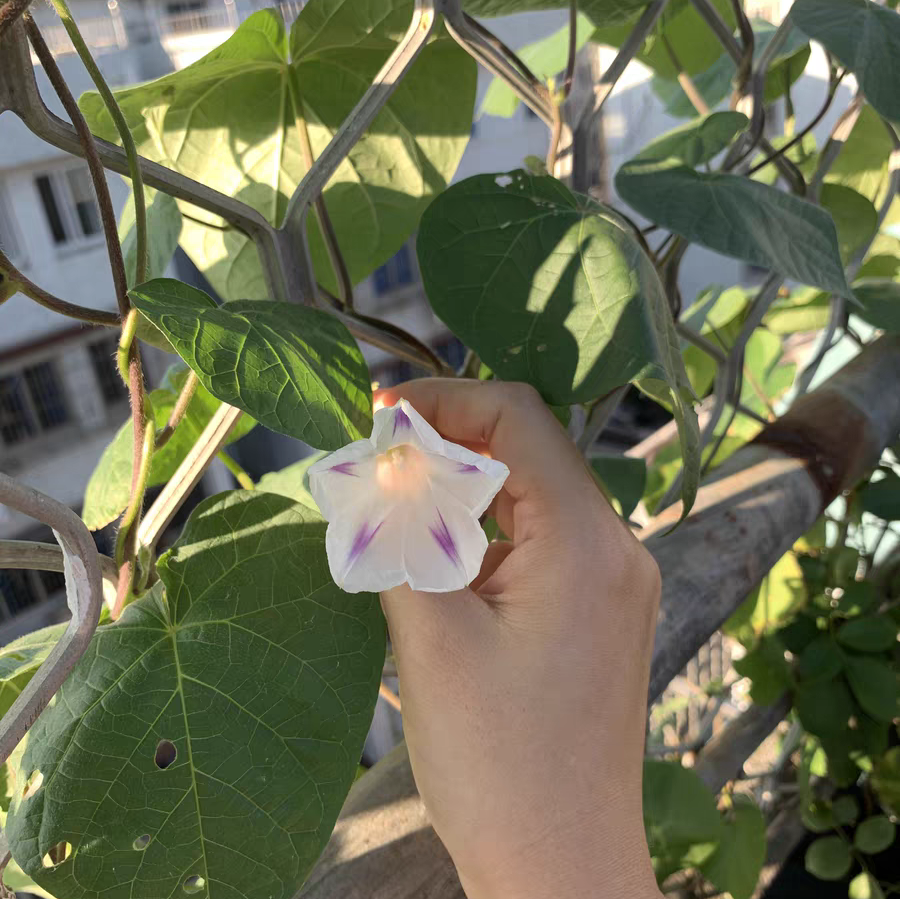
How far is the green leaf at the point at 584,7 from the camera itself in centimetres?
47

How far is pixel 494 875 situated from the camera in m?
0.33

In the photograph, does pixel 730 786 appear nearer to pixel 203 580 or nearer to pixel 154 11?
pixel 203 580

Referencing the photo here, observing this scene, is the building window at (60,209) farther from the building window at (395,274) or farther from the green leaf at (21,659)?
the green leaf at (21,659)

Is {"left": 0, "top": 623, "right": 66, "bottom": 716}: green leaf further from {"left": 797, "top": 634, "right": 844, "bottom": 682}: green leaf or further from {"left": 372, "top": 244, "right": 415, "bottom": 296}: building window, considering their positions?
{"left": 372, "top": 244, "right": 415, "bottom": 296}: building window

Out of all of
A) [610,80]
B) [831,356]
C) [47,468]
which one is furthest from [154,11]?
[610,80]

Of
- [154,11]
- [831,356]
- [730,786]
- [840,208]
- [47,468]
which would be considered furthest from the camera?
[47,468]

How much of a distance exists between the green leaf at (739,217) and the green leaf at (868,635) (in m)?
0.49

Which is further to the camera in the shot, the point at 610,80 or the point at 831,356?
the point at 831,356

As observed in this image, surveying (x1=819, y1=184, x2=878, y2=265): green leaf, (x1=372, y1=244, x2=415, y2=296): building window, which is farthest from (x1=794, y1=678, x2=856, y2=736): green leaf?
(x1=372, y1=244, x2=415, y2=296): building window

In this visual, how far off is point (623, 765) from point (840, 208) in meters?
0.53

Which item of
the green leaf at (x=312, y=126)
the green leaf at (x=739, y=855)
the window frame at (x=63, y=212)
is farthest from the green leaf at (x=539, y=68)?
the window frame at (x=63, y=212)

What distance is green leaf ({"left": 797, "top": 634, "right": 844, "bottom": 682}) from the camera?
30.7 inches

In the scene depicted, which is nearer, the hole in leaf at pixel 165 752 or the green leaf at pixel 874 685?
the hole in leaf at pixel 165 752

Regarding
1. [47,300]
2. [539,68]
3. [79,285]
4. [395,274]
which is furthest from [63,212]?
[47,300]
